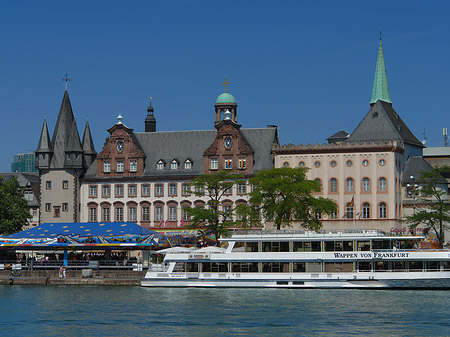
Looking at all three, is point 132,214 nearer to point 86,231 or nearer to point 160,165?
point 160,165

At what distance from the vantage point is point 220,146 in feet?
429

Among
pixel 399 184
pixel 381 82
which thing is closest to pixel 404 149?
pixel 399 184

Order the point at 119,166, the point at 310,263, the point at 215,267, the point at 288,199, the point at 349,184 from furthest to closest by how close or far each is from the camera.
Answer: the point at 119,166 < the point at 349,184 < the point at 288,199 < the point at 215,267 < the point at 310,263

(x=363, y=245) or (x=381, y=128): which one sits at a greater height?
(x=381, y=128)

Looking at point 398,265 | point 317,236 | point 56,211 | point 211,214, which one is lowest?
point 398,265

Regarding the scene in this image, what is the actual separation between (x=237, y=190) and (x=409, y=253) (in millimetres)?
47446

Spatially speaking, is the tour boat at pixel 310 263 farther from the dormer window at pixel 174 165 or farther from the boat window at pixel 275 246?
the dormer window at pixel 174 165

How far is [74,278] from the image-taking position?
93.6 metres

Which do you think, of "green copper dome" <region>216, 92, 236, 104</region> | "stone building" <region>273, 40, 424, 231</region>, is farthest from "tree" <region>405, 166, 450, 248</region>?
"green copper dome" <region>216, 92, 236, 104</region>

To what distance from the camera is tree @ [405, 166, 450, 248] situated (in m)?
109

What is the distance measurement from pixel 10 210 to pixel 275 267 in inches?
1881

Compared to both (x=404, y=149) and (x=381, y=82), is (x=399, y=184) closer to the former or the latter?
(x=404, y=149)

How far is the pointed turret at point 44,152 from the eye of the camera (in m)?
137

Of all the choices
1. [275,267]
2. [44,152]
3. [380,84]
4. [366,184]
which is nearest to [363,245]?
[275,267]
